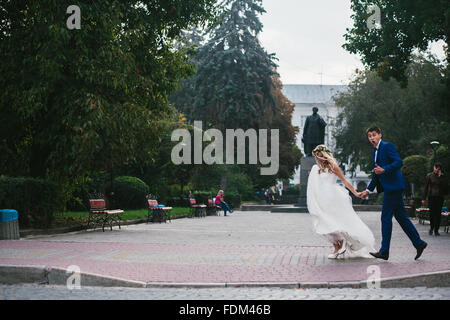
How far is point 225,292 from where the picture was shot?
7098mm

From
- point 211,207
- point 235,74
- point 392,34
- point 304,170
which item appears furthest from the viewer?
point 235,74

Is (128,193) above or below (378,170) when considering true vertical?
below

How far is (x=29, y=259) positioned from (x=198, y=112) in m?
35.2

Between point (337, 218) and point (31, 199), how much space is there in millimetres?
8638

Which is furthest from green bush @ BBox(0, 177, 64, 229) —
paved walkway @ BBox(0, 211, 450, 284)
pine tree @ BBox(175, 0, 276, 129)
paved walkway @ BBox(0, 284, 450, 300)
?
pine tree @ BBox(175, 0, 276, 129)

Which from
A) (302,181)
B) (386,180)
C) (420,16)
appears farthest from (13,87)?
(302,181)

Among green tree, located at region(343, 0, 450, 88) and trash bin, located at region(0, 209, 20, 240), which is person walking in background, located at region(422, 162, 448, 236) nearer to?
green tree, located at region(343, 0, 450, 88)

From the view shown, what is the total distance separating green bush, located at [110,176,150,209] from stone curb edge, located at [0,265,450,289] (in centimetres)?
2388

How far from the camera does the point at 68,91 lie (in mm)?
15625

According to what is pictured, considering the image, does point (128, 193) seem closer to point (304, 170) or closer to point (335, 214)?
point (304, 170)

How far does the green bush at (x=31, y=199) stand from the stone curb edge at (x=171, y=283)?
21.3ft

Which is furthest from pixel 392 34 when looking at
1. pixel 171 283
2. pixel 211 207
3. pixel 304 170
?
pixel 171 283

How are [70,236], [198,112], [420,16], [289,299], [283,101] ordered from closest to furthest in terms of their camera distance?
[289,299] → [70,236] → [420,16] → [198,112] → [283,101]
